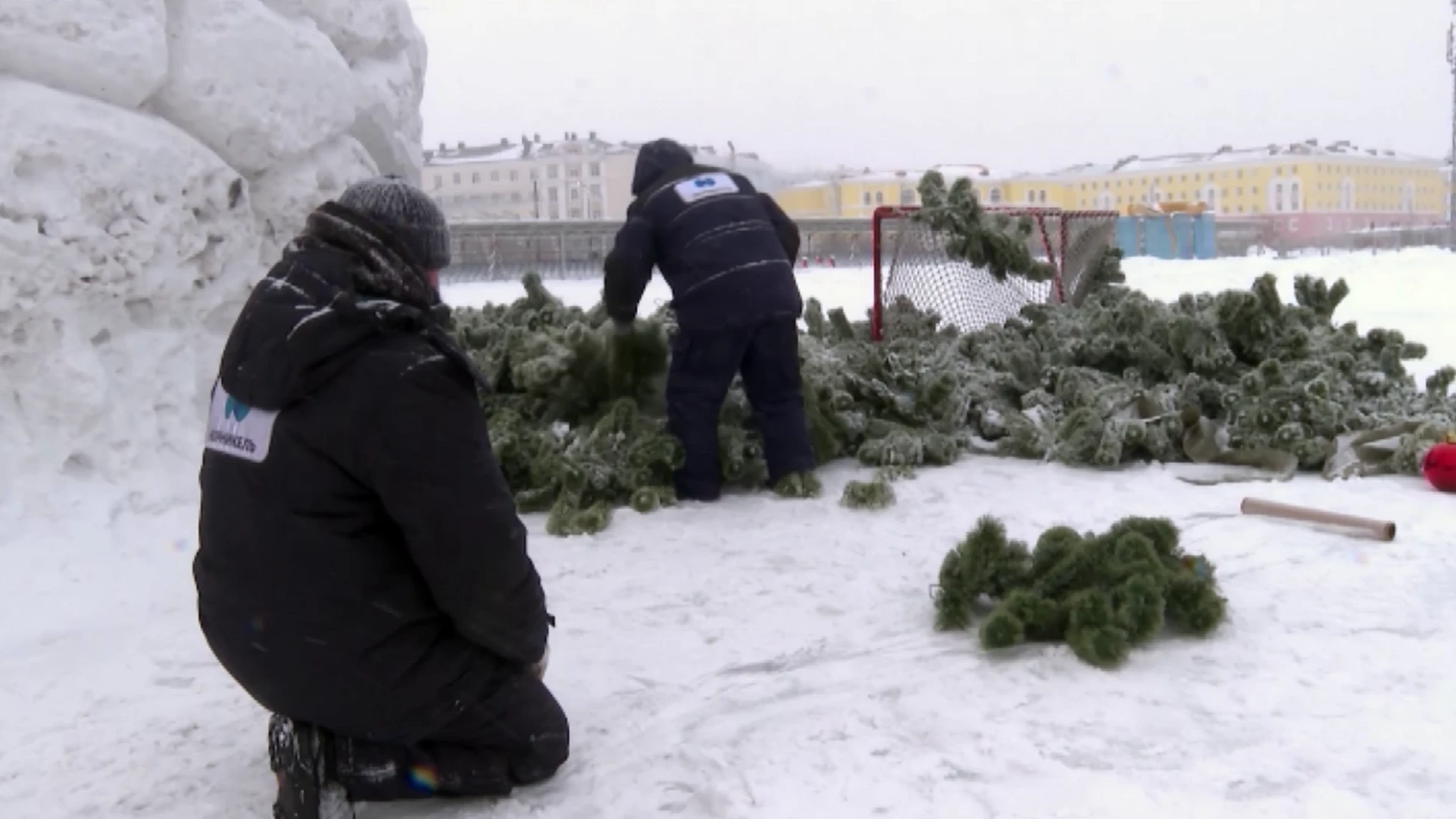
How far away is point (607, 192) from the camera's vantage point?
2753 inches

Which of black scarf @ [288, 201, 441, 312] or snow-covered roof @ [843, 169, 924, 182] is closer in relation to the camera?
black scarf @ [288, 201, 441, 312]

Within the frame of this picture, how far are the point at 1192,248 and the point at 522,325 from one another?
33.7m

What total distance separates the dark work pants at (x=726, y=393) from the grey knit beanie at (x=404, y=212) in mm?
3019

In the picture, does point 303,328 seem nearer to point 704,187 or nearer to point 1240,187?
point 704,187

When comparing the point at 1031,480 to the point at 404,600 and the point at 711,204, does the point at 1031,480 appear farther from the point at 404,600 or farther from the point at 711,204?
the point at 404,600

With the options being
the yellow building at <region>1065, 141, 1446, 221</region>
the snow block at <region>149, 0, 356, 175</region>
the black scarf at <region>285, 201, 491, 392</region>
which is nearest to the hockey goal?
the snow block at <region>149, 0, 356, 175</region>

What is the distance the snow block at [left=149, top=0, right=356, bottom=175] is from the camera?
576cm

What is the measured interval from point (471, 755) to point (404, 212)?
1308 millimetres

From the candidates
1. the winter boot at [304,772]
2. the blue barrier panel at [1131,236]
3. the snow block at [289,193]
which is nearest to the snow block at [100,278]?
the snow block at [289,193]

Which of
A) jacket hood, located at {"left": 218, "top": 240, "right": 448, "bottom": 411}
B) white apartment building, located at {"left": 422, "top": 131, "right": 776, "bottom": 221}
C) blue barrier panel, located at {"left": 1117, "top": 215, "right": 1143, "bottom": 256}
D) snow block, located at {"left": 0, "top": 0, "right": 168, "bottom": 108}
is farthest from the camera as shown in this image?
white apartment building, located at {"left": 422, "top": 131, "right": 776, "bottom": 221}

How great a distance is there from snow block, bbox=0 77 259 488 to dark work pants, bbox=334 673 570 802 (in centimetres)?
289

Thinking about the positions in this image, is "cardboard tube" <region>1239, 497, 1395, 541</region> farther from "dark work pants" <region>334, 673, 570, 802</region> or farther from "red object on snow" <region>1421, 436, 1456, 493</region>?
"dark work pants" <region>334, 673, 570, 802</region>

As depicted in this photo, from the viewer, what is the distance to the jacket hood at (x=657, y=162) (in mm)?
6148

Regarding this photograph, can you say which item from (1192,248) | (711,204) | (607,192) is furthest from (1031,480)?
(607,192)
